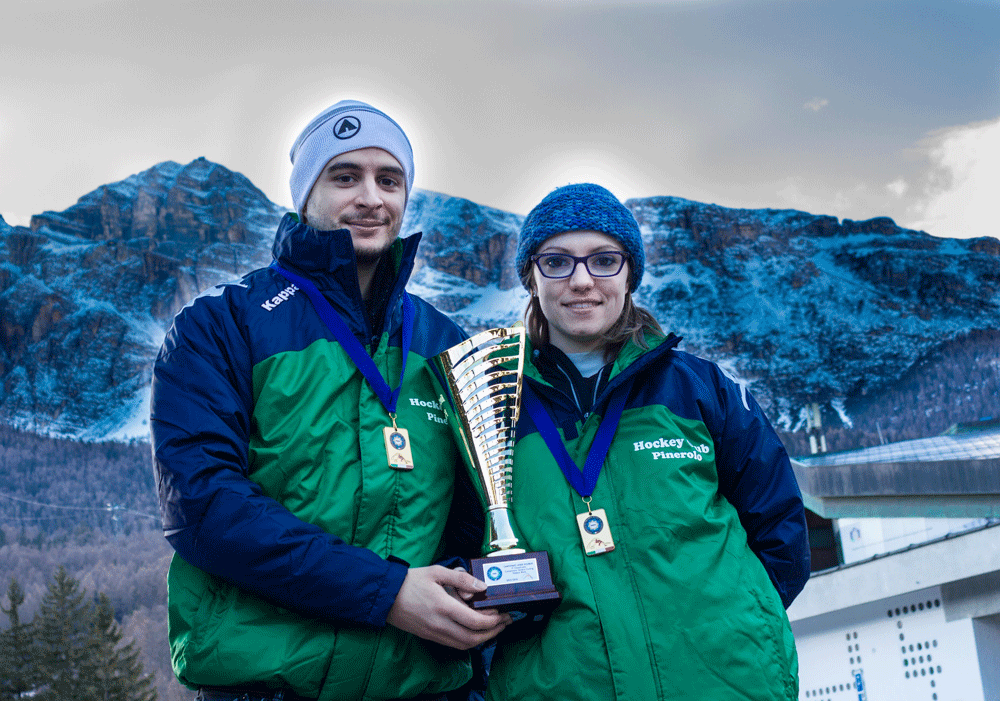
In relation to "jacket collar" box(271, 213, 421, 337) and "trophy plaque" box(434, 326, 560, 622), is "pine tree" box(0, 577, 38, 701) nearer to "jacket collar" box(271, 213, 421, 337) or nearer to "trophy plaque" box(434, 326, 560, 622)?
"jacket collar" box(271, 213, 421, 337)

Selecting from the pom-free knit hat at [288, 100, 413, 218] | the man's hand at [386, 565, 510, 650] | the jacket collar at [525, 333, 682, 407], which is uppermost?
the pom-free knit hat at [288, 100, 413, 218]

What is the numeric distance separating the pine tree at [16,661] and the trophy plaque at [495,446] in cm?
3260

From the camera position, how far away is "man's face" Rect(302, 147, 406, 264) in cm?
227

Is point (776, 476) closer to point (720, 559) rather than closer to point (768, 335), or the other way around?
point (720, 559)

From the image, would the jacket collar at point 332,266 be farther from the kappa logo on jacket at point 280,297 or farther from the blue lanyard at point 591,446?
the blue lanyard at point 591,446

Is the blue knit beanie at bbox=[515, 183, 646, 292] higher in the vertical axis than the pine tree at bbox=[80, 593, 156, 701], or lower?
higher

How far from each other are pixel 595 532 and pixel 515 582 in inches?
10.4

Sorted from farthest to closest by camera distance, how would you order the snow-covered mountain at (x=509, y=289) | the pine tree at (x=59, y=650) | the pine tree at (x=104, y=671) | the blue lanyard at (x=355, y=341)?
the snow-covered mountain at (x=509, y=289) < the pine tree at (x=59, y=650) < the pine tree at (x=104, y=671) < the blue lanyard at (x=355, y=341)

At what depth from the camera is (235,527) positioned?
177cm

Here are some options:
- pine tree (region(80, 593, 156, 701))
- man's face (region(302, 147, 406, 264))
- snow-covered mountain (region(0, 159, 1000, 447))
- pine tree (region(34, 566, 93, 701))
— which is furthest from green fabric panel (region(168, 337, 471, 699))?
snow-covered mountain (region(0, 159, 1000, 447))

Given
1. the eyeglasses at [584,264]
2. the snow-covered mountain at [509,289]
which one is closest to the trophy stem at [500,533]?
the eyeglasses at [584,264]

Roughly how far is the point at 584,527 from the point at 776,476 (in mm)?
616

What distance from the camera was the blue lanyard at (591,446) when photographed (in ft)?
6.80

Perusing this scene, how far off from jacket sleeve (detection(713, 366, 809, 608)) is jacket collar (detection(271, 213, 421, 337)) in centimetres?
97
